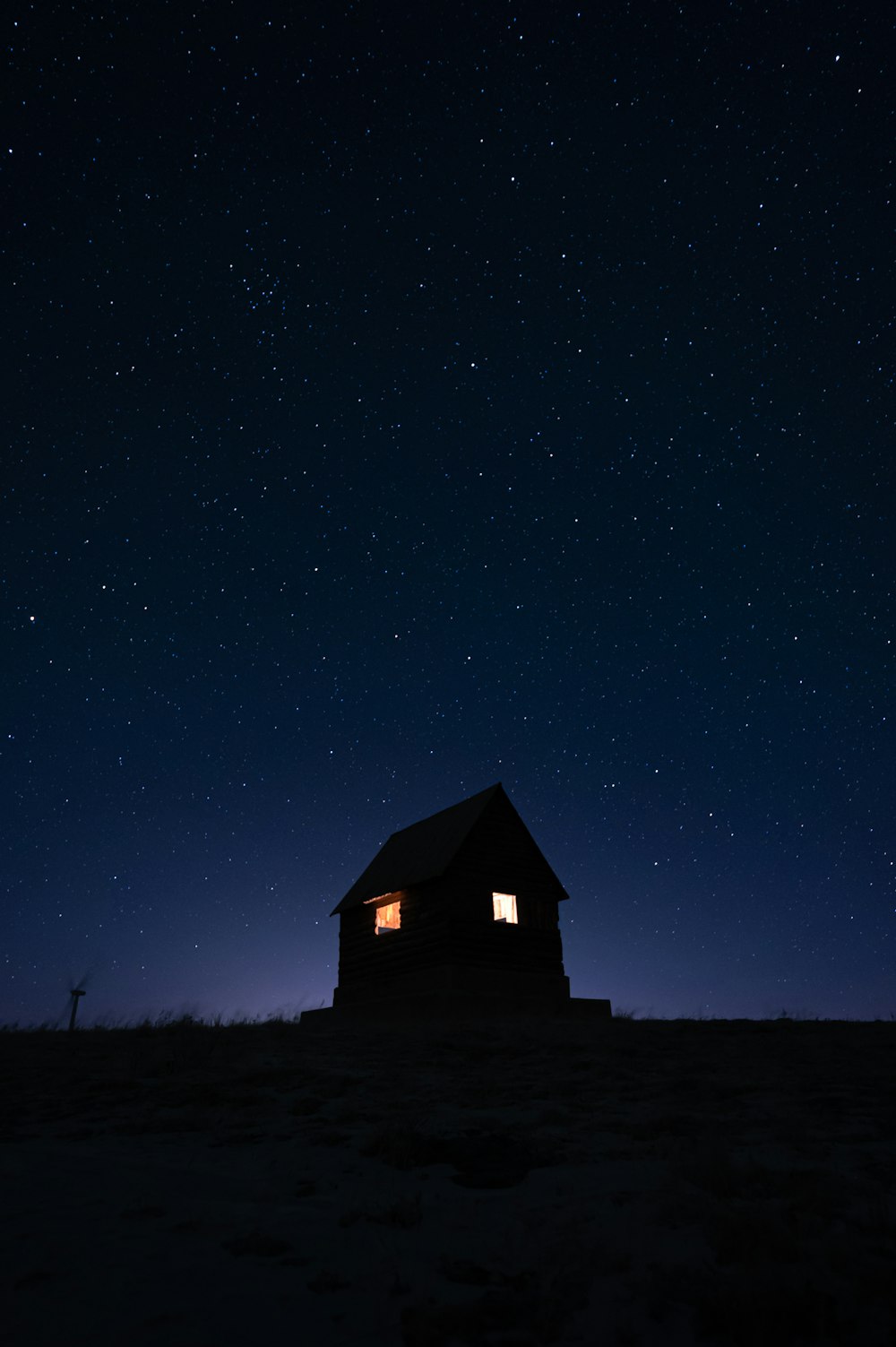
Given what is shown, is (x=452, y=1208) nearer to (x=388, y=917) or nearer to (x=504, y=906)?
(x=504, y=906)

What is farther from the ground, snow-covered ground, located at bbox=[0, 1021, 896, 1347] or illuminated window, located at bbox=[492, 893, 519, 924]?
→ illuminated window, located at bbox=[492, 893, 519, 924]

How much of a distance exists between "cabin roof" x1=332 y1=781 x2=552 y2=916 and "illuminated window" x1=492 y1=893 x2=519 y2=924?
83.1 inches

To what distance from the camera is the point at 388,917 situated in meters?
25.2

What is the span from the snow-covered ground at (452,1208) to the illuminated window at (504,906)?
42.2ft

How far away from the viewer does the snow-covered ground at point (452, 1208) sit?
3840mm

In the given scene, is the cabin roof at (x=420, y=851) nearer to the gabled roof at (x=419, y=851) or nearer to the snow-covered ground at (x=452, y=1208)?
the gabled roof at (x=419, y=851)

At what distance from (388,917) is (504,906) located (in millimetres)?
3952

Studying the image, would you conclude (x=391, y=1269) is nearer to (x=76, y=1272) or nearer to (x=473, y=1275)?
(x=473, y=1275)

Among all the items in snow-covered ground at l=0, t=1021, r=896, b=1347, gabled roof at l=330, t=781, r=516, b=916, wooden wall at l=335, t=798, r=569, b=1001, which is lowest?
snow-covered ground at l=0, t=1021, r=896, b=1347

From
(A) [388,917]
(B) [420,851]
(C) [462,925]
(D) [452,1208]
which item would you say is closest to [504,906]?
(C) [462,925]

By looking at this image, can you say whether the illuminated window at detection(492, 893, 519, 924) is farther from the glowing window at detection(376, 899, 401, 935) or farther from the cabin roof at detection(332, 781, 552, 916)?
the glowing window at detection(376, 899, 401, 935)

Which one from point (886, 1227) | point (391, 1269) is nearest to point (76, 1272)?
point (391, 1269)

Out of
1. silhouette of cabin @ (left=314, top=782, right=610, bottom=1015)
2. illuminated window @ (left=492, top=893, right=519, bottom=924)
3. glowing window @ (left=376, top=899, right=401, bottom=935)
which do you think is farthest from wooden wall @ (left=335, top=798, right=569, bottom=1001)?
glowing window @ (left=376, top=899, right=401, bottom=935)

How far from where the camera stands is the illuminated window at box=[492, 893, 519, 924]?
2356 cm
